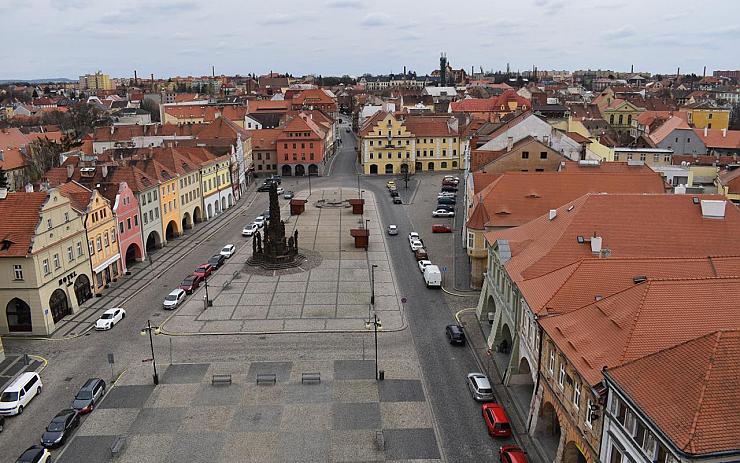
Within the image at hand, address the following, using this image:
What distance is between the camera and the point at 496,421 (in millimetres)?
32781

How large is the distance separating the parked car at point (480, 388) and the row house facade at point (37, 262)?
30719mm

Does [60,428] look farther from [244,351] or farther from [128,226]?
[128,226]

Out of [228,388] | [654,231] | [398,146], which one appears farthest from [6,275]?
[398,146]

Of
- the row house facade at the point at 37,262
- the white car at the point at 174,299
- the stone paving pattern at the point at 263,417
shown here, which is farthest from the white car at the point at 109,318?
the stone paving pattern at the point at 263,417

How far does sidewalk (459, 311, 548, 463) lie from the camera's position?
32094 mm

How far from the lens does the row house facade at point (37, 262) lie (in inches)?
1811

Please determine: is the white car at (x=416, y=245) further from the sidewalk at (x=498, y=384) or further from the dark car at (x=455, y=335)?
the dark car at (x=455, y=335)

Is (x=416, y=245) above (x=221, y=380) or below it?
above

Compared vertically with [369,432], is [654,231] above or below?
above

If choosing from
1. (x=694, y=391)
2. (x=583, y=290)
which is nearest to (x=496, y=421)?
(x=583, y=290)

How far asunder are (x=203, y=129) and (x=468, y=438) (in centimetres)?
8684

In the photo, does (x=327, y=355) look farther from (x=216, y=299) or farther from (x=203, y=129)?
(x=203, y=129)

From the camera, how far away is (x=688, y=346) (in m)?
21.8

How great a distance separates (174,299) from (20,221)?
12531mm
